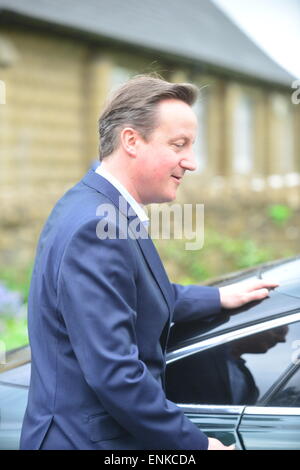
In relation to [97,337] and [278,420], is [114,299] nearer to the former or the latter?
[97,337]

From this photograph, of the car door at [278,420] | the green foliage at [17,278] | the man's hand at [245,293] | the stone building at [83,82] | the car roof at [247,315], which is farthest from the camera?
the stone building at [83,82]

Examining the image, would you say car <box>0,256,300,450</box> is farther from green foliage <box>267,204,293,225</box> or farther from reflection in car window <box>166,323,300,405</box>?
green foliage <box>267,204,293,225</box>

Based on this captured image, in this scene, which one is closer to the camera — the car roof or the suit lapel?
the suit lapel

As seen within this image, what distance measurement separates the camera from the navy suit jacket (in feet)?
6.14

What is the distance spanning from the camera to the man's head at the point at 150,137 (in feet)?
6.89

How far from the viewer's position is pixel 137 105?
83.0 inches

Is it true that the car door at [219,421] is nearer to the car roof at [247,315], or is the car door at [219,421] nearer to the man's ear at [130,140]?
the car roof at [247,315]

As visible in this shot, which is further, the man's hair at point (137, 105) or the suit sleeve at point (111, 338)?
the man's hair at point (137, 105)

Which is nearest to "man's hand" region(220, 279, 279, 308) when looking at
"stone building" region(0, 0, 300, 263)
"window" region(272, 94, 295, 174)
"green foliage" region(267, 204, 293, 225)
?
"stone building" region(0, 0, 300, 263)

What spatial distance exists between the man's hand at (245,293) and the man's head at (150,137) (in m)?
0.51

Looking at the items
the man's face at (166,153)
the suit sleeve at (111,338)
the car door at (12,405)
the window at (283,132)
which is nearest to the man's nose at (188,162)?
the man's face at (166,153)

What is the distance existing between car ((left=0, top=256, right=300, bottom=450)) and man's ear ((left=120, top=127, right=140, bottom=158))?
2.29 feet
